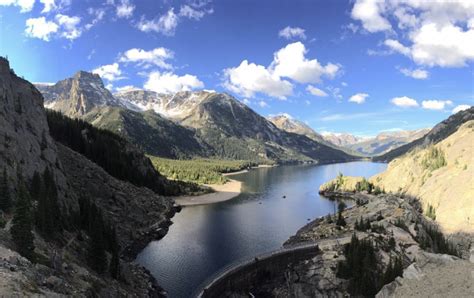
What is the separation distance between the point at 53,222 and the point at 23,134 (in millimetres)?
19874

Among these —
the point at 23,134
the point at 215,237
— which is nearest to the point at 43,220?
the point at 23,134

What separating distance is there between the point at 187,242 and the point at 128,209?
26869 millimetres

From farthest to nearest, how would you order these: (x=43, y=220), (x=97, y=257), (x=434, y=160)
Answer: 1. (x=434, y=160)
2. (x=97, y=257)
3. (x=43, y=220)

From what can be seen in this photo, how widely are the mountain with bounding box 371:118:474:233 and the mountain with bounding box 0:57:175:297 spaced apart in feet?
301

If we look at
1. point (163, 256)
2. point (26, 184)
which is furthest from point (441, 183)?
point (26, 184)

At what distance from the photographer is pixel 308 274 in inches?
2899

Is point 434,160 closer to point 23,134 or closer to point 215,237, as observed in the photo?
point 215,237

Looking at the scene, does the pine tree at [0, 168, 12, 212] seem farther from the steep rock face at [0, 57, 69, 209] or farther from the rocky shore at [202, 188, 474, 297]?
the rocky shore at [202, 188, 474, 297]

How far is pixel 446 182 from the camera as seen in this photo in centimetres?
13862

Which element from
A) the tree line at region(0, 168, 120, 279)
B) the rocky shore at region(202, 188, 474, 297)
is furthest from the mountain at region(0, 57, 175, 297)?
the rocky shore at region(202, 188, 474, 297)

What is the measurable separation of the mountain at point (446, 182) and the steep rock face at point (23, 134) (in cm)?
11083

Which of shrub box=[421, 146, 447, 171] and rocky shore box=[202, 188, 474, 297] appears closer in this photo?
rocky shore box=[202, 188, 474, 297]

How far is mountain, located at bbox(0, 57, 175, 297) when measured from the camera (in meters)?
38.8

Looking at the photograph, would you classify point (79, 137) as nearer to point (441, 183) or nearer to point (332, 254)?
point (332, 254)
